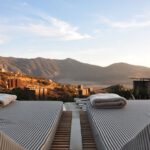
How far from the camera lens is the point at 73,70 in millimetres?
42094

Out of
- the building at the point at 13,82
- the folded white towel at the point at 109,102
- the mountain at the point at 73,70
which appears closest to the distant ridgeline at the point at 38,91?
the building at the point at 13,82

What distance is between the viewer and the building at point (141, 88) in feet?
37.5

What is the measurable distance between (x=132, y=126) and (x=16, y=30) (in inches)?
620

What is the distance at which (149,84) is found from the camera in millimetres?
12484

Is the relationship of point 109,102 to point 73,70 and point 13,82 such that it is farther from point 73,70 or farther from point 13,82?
point 73,70

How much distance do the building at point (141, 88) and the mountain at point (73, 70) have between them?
21.4m

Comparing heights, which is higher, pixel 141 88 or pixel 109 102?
pixel 141 88

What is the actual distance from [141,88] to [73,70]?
29873mm

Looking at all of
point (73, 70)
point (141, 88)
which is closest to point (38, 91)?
point (141, 88)

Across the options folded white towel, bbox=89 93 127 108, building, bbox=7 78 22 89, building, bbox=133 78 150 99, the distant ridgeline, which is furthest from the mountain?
folded white towel, bbox=89 93 127 108

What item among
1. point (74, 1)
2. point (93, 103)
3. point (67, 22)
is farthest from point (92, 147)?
point (67, 22)

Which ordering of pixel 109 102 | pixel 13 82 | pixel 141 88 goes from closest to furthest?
pixel 109 102, pixel 141 88, pixel 13 82

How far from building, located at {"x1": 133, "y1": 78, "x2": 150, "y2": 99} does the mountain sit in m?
21.4

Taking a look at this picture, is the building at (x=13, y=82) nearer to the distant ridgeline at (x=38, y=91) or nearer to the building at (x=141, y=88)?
the distant ridgeline at (x=38, y=91)
